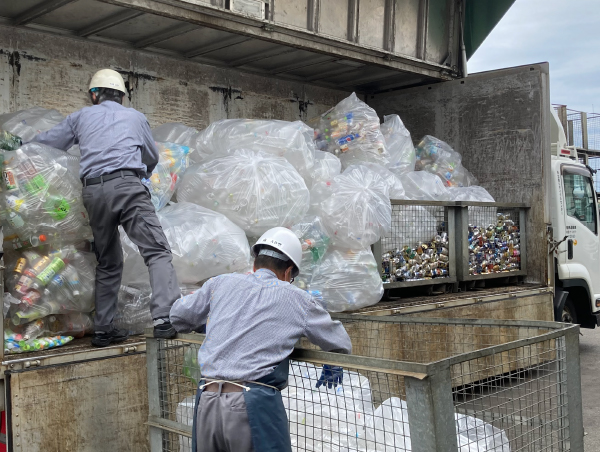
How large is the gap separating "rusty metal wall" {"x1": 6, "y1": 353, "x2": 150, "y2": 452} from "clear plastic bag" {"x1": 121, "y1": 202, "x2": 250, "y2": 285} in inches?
27.7

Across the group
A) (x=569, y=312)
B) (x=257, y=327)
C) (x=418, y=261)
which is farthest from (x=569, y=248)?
(x=257, y=327)

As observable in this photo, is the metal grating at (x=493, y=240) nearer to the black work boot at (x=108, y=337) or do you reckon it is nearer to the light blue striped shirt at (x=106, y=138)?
the light blue striped shirt at (x=106, y=138)

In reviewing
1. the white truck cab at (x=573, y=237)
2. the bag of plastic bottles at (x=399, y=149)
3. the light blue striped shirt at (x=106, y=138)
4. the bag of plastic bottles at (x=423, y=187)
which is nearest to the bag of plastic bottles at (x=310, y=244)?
the light blue striped shirt at (x=106, y=138)

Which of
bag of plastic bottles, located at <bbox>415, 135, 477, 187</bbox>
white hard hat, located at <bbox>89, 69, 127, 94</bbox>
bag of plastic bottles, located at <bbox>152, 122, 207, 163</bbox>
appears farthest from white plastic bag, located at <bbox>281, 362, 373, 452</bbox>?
bag of plastic bottles, located at <bbox>415, 135, 477, 187</bbox>

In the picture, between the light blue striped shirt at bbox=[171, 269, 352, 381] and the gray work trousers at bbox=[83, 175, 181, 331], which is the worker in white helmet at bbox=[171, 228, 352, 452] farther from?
the gray work trousers at bbox=[83, 175, 181, 331]

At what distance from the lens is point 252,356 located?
2.27 m

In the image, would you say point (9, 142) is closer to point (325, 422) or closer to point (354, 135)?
point (325, 422)

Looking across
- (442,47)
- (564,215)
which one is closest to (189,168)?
(442,47)

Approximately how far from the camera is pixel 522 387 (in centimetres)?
265

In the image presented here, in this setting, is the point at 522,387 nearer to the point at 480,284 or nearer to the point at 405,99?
the point at 480,284

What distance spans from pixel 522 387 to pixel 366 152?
3536mm

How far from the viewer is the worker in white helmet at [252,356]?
222 cm

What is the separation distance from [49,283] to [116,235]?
1.41 feet

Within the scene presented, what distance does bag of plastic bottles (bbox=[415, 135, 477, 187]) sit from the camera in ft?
21.9
